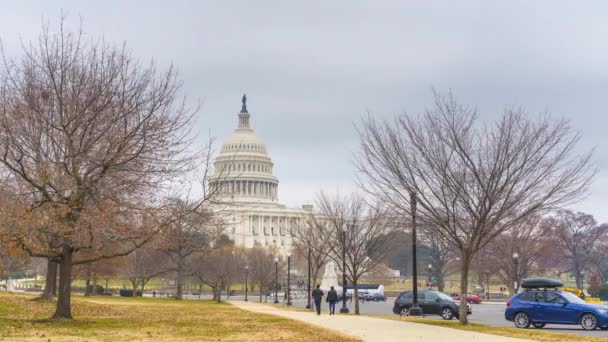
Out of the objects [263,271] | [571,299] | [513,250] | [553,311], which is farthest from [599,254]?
[553,311]

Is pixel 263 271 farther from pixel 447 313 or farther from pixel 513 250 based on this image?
pixel 447 313

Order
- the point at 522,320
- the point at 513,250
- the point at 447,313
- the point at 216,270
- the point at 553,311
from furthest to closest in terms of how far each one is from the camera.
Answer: the point at 216,270, the point at 513,250, the point at 447,313, the point at 522,320, the point at 553,311

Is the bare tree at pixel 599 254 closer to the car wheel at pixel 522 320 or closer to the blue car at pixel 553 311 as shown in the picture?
the blue car at pixel 553 311

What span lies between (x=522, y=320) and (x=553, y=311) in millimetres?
1293

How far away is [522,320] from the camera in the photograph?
1134 inches

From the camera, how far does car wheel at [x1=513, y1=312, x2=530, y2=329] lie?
28.6 metres

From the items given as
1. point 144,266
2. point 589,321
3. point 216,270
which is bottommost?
point 589,321

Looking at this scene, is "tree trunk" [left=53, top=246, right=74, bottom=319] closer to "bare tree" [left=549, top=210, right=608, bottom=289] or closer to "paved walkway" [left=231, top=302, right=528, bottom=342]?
"paved walkway" [left=231, top=302, right=528, bottom=342]

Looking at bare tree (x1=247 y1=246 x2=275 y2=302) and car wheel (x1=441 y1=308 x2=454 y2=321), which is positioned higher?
bare tree (x1=247 y1=246 x2=275 y2=302)

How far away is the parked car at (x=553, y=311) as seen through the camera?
27406 mm

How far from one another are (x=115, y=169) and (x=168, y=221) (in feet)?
7.66

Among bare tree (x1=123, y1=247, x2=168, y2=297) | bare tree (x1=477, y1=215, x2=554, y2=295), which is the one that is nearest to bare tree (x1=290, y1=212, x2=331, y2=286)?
bare tree (x1=123, y1=247, x2=168, y2=297)

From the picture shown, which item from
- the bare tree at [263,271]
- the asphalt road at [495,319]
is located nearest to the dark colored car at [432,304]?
the asphalt road at [495,319]

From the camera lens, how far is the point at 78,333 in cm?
1995
